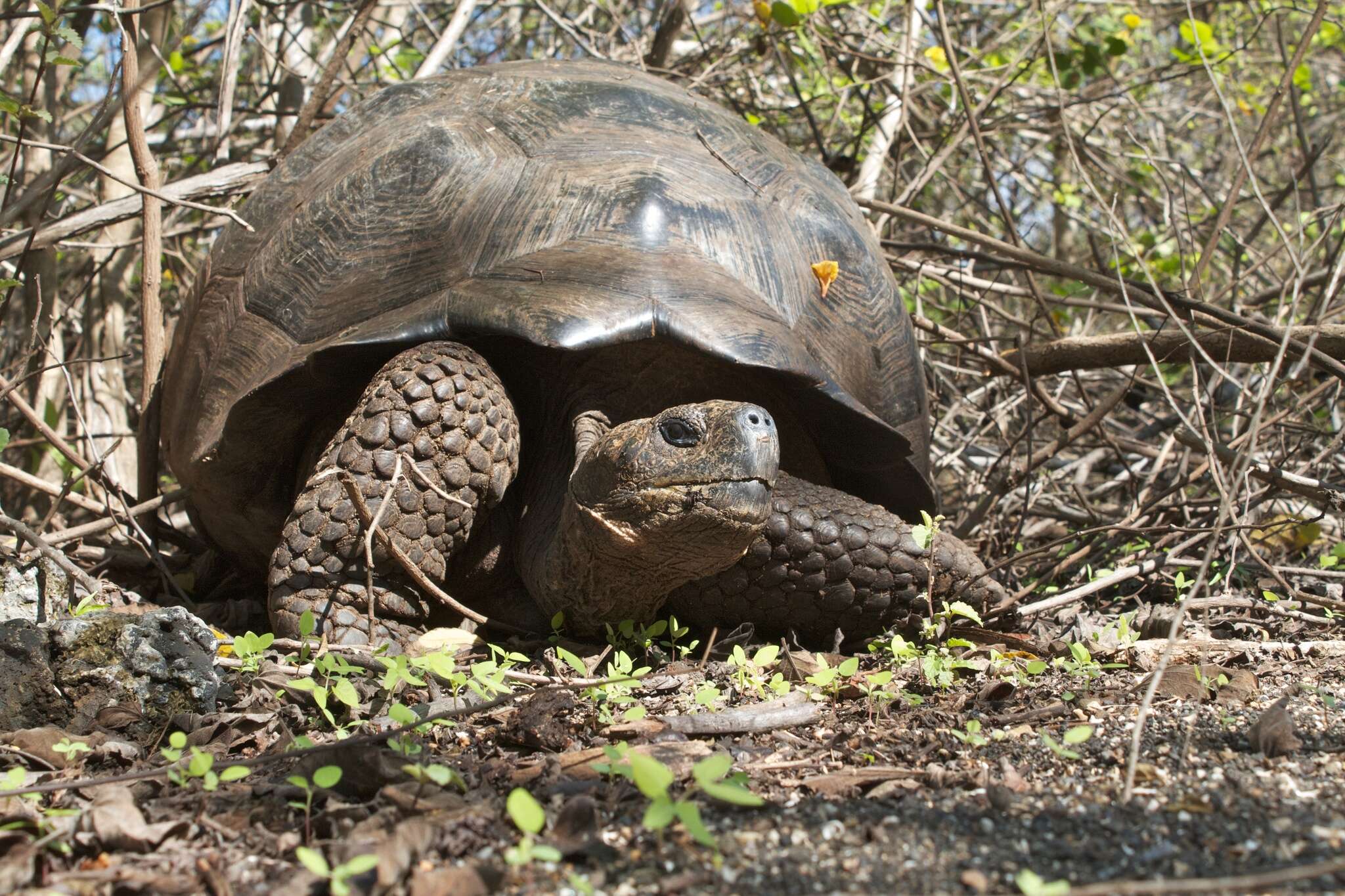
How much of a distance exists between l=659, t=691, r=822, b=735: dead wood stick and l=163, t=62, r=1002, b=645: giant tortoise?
46 centimetres

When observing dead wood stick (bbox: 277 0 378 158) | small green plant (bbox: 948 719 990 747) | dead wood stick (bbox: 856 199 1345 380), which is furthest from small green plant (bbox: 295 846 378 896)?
dead wood stick (bbox: 277 0 378 158)

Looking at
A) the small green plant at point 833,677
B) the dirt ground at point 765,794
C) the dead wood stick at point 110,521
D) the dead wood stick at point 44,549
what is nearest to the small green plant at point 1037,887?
the dirt ground at point 765,794

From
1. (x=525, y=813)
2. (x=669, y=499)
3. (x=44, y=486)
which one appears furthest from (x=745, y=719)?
(x=44, y=486)

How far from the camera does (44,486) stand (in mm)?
3377

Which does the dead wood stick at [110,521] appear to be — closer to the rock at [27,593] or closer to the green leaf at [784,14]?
the rock at [27,593]

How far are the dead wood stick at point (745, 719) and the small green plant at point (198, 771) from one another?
2.50 feet

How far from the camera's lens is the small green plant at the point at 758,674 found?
7.77 ft

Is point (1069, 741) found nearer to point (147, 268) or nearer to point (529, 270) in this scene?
point (529, 270)

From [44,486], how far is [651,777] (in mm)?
2647

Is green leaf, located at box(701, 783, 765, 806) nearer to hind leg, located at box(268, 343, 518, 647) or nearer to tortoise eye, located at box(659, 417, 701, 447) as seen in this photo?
tortoise eye, located at box(659, 417, 701, 447)

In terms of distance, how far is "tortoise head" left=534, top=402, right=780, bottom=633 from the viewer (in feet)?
8.14

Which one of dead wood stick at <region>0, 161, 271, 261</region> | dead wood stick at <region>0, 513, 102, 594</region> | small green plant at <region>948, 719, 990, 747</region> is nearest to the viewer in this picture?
small green plant at <region>948, 719, 990, 747</region>

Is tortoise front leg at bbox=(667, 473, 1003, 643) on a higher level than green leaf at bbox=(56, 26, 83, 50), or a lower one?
lower

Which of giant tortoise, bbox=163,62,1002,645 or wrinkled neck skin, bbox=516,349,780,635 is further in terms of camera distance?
giant tortoise, bbox=163,62,1002,645
